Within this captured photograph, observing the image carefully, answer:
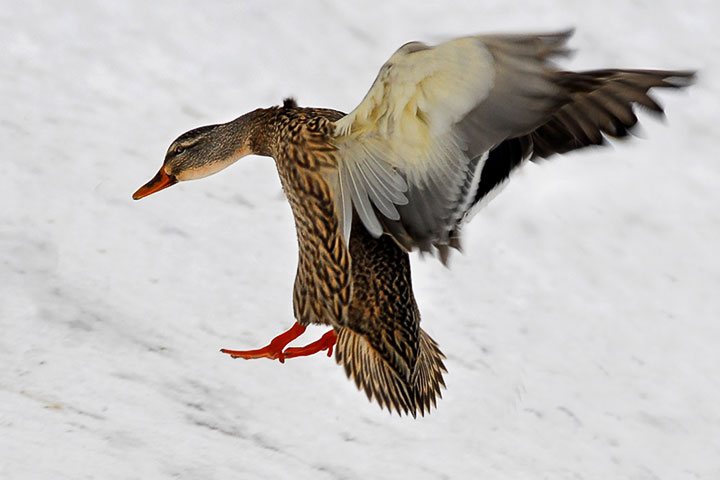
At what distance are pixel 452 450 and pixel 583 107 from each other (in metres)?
1.59

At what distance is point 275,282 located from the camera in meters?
4.80

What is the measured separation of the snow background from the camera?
4.13 meters

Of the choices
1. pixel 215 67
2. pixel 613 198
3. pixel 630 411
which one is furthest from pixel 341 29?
pixel 630 411

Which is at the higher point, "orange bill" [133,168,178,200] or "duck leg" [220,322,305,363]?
"orange bill" [133,168,178,200]

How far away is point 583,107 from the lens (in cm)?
309

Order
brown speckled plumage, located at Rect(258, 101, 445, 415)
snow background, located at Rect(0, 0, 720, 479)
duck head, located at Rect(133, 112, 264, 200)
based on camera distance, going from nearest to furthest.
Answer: brown speckled plumage, located at Rect(258, 101, 445, 415)
duck head, located at Rect(133, 112, 264, 200)
snow background, located at Rect(0, 0, 720, 479)

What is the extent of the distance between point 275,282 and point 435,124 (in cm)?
200

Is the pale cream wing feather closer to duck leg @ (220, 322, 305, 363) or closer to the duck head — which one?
duck leg @ (220, 322, 305, 363)

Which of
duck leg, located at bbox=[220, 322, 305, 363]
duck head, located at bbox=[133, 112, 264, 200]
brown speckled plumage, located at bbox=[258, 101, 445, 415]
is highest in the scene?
duck head, located at bbox=[133, 112, 264, 200]

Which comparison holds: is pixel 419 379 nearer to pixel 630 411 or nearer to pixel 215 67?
pixel 630 411

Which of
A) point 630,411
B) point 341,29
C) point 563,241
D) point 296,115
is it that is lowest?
point 630,411

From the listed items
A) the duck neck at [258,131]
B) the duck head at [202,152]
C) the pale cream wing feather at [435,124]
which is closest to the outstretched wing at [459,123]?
the pale cream wing feather at [435,124]

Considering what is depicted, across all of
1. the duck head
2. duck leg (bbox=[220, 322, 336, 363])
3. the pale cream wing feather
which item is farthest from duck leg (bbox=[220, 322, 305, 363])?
the duck head

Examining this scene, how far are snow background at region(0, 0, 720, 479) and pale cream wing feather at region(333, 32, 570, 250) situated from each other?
4.06ft
